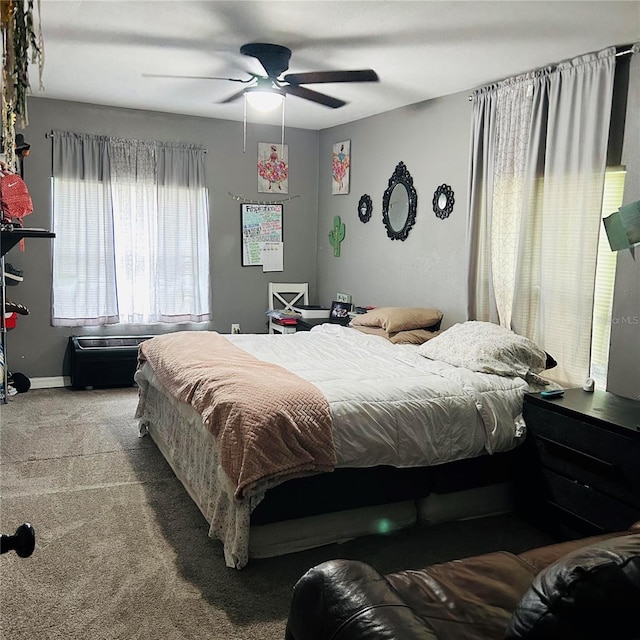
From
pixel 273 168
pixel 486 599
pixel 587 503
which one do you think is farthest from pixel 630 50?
pixel 273 168

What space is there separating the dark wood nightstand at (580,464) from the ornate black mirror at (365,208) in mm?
2831

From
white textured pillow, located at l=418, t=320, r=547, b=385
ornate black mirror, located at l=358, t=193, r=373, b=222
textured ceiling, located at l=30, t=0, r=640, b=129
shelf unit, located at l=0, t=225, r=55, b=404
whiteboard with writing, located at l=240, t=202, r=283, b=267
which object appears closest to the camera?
textured ceiling, located at l=30, t=0, r=640, b=129

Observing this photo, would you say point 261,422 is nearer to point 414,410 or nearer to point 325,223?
point 414,410

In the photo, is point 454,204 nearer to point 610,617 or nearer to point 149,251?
point 149,251

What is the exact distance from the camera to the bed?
2588 millimetres

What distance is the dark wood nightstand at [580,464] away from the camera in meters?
2.64

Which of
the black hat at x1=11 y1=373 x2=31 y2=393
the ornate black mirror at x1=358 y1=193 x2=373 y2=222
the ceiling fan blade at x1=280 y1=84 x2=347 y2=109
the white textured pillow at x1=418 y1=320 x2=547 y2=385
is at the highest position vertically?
the ceiling fan blade at x1=280 y1=84 x2=347 y2=109

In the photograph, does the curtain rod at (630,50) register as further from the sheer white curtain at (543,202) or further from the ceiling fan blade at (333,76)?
the ceiling fan blade at (333,76)

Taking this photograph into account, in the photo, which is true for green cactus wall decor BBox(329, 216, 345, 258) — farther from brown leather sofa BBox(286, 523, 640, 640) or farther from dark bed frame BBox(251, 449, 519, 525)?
brown leather sofa BBox(286, 523, 640, 640)

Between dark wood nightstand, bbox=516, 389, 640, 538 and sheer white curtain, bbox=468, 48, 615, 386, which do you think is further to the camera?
sheer white curtain, bbox=468, 48, 615, 386

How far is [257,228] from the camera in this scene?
6223 millimetres

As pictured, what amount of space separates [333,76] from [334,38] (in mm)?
196

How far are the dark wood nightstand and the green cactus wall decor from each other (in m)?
3.24

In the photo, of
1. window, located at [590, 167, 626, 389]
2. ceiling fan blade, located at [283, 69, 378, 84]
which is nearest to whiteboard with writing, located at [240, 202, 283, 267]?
ceiling fan blade, located at [283, 69, 378, 84]
